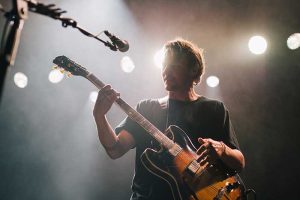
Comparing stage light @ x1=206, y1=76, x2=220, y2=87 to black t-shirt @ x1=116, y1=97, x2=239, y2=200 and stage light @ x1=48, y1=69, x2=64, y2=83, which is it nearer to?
stage light @ x1=48, y1=69, x2=64, y2=83

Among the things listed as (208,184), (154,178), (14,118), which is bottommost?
(208,184)

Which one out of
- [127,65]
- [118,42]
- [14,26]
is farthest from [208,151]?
[127,65]

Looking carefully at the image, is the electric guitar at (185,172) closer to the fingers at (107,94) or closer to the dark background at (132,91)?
the fingers at (107,94)

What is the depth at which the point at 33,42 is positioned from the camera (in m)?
5.60

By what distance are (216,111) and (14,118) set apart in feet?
13.0

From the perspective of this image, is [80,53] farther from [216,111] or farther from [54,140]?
[216,111]

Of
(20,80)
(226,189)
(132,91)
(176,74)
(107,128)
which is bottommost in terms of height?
(226,189)

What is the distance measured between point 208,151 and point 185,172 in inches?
9.9

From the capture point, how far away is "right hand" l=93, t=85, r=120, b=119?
8.84ft

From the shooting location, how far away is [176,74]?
10.3 feet

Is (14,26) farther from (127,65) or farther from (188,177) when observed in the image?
(127,65)

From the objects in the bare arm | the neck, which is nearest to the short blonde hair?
the neck

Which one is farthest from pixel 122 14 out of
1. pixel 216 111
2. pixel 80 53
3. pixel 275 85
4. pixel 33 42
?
pixel 216 111

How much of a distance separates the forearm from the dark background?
3.01 metres
